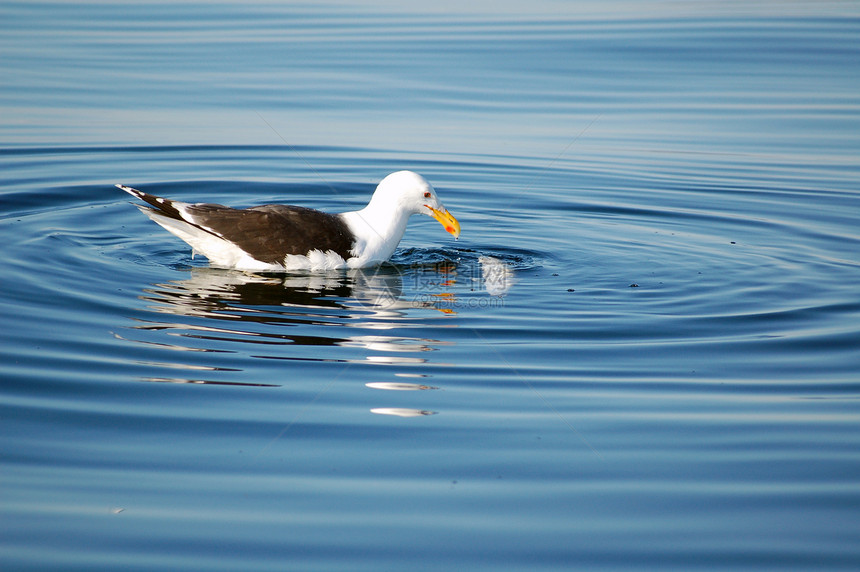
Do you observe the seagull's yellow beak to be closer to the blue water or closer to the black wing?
the blue water

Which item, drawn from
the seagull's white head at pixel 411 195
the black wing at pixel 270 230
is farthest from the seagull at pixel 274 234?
the seagull's white head at pixel 411 195

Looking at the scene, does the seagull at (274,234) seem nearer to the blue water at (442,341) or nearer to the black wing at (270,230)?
the black wing at (270,230)

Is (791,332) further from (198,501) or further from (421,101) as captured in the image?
(421,101)

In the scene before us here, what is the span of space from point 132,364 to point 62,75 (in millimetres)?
14061

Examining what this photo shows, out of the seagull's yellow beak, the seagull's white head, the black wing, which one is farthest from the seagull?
the seagull's yellow beak

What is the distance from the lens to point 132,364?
250 inches

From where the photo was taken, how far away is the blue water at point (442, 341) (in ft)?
14.8

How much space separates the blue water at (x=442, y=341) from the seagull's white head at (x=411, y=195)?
48 centimetres

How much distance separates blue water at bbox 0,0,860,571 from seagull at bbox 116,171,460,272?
0.24 meters

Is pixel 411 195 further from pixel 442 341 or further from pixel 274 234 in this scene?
pixel 442 341

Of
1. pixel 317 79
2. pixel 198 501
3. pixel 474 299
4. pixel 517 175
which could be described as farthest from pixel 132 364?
pixel 317 79

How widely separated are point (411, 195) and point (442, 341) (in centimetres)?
287

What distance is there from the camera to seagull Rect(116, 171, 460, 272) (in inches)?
352

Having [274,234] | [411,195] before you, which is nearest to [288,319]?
[274,234]
